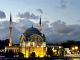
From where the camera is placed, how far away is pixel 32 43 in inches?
6053

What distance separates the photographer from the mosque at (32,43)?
153 meters

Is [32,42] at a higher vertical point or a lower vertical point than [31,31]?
lower

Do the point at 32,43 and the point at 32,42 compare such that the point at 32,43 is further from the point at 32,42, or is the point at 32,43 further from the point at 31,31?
the point at 31,31

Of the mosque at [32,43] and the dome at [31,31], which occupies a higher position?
the dome at [31,31]

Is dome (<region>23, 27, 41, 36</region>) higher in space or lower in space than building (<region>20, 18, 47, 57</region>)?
higher

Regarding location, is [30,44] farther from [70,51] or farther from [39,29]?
[70,51]

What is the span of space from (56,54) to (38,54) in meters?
11.8

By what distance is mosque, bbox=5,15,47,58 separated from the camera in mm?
153000

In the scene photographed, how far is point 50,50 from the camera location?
16112cm

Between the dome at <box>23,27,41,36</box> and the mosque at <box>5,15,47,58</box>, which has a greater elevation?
the dome at <box>23,27,41,36</box>

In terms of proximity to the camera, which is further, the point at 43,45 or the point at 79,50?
the point at 79,50

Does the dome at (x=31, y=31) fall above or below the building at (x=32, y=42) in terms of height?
above

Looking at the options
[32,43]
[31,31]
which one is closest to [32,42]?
[32,43]

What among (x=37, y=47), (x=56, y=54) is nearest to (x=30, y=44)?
(x=37, y=47)
